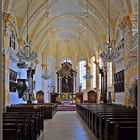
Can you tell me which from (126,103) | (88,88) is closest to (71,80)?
(88,88)

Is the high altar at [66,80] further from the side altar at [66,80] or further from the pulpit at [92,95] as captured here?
the pulpit at [92,95]

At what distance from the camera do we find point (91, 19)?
31578mm

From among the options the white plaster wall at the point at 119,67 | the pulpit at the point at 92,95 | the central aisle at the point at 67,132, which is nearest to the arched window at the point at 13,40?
the white plaster wall at the point at 119,67

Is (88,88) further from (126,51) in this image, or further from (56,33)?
(126,51)

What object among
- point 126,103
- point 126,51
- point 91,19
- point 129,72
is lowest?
point 126,103

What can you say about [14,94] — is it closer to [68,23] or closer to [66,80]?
[68,23]

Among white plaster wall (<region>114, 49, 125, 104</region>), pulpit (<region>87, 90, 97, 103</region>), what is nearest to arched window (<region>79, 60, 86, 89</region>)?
pulpit (<region>87, 90, 97, 103</region>)

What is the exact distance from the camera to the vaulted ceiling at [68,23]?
25.4 m

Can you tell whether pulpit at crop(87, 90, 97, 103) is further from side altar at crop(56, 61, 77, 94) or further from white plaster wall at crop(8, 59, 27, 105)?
white plaster wall at crop(8, 59, 27, 105)

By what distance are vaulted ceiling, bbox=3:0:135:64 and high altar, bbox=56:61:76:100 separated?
2144 mm

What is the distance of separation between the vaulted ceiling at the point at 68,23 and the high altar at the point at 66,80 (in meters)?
2.14

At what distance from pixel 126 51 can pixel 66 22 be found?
16562 mm

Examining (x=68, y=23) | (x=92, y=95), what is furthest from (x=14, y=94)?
(x=92, y=95)

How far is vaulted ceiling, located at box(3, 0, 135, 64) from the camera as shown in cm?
2538
